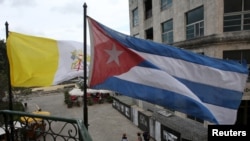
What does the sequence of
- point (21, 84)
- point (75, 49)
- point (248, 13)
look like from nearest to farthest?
1. point (21, 84)
2. point (75, 49)
3. point (248, 13)

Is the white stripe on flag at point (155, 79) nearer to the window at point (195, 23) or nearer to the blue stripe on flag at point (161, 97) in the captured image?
the blue stripe on flag at point (161, 97)

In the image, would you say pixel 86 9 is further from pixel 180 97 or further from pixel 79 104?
pixel 79 104

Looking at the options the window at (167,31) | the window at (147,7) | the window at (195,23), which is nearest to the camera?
the window at (195,23)

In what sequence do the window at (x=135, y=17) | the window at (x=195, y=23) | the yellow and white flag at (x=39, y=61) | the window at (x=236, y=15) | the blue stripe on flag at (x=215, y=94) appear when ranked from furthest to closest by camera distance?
the window at (x=135, y=17) < the window at (x=195, y=23) < the window at (x=236, y=15) < the yellow and white flag at (x=39, y=61) < the blue stripe on flag at (x=215, y=94)

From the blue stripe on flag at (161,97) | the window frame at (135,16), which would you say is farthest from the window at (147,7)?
the blue stripe on flag at (161,97)

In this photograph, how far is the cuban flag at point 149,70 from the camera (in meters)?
5.90

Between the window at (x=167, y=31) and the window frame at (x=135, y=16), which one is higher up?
the window frame at (x=135, y=16)

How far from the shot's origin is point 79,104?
1270 inches

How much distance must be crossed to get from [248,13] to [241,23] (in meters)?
0.69

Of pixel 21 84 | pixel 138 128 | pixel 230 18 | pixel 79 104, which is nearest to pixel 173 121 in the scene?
pixel 138 128

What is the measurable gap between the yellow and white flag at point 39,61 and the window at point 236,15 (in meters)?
11.5

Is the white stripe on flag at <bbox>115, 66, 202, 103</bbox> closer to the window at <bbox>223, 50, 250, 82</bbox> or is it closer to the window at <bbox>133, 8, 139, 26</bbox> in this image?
the window at <bbox>223, 50, 250, 82</bbox>

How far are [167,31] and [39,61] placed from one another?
17052mm

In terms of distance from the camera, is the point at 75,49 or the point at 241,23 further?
the point at 241,23
